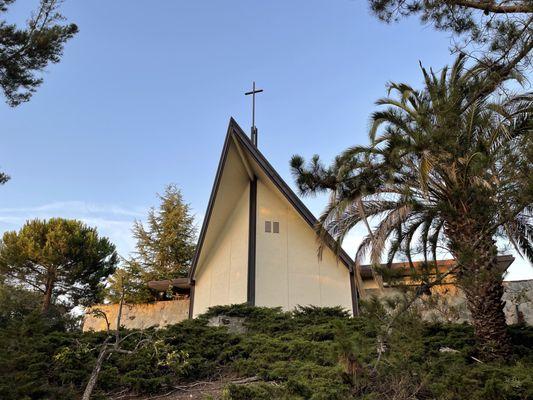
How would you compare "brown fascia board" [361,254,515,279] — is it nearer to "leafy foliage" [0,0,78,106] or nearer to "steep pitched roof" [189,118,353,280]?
"steep pitched roof" [189,118,353,280]

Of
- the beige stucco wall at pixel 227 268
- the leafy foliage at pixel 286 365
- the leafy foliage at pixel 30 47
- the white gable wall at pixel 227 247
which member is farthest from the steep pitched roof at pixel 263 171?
the leafy foliage at pixel 286 365

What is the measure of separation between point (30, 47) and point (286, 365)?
7381mm

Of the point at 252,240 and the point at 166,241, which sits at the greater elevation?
the point at 166,241

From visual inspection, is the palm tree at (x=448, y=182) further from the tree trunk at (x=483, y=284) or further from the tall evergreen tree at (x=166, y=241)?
the tall evergreen tree at (x=166, y=241)

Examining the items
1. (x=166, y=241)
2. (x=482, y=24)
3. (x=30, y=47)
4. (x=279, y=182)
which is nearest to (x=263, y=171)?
(x=279, y=182)

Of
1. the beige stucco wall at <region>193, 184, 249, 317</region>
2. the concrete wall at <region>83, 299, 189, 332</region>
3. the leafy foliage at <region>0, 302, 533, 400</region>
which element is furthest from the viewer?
the concrete wall at <region>83, 299, 189, 332</region>

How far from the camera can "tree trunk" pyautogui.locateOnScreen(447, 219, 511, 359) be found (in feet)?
17.8

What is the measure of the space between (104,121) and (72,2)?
20.7 feet

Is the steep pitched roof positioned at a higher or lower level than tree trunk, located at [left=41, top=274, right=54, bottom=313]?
higher

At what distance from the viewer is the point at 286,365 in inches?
203

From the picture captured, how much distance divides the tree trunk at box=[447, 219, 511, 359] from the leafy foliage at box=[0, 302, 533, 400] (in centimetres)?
27

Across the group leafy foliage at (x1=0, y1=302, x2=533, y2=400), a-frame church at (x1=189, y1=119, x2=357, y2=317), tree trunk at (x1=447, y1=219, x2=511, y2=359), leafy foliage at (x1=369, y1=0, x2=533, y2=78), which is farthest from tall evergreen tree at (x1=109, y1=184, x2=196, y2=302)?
leafy foliage at (x1=369, y1=0, x2=533, y2=78)

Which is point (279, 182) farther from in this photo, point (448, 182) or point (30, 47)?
point (30, 47)

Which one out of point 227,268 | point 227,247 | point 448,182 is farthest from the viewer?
point 227,247
